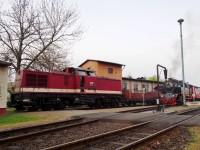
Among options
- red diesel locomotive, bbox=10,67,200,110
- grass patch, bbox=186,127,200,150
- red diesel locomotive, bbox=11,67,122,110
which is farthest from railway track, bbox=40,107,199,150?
red diesel locomotive, bbox=11,67,122,110

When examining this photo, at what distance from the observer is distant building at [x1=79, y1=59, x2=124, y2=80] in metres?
36.9

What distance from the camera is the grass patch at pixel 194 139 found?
834cm

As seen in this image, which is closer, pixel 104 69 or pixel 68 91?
pixel 68 91

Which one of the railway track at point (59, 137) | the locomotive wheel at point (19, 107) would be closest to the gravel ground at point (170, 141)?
the railway track at point (59, 137)

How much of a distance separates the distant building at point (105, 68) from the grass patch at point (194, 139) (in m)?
24.4

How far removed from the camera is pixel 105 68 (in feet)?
124

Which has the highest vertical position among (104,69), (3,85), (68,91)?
(104,69)

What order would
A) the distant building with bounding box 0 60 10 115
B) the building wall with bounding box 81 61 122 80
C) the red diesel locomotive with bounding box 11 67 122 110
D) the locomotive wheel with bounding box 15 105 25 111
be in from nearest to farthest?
the distant building with bounding box 0 60 10 115 < the red diesel locomotive with bounding box 11 67 122 110 < the locomotive wheel with bounding box 15 105 25 111 < the building wall with bounding box 81 61 122 80

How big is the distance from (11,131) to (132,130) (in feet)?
15.5

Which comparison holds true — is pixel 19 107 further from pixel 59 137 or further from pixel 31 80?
pixel 59 137

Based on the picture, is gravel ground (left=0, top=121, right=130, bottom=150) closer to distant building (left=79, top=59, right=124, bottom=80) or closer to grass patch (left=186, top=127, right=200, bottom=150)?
grass patch (left=186, top=127, right=200, bottom=150)

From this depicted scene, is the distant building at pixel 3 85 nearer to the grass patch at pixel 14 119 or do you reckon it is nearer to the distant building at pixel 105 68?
the grass patch at pixel 14 119

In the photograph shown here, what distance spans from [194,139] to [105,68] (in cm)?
2830

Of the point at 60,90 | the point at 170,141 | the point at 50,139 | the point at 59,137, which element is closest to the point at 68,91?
the point at 60,90
